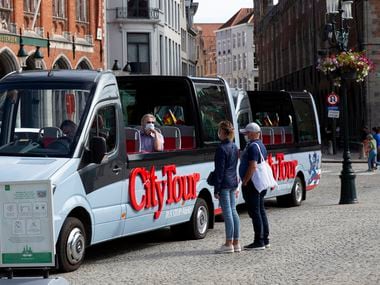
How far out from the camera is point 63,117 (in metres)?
12.4

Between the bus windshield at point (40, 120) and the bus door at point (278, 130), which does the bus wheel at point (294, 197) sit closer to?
the bus door at point (278, 130)

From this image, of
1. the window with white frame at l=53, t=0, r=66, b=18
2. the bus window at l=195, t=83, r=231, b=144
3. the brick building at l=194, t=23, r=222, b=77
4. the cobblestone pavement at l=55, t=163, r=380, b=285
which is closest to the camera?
the cobblestone pavement at l=55, t=163, r=380, b=285

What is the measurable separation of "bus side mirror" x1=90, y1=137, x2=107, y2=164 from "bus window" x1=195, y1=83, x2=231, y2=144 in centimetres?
380

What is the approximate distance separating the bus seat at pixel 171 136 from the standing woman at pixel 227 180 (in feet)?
7.22

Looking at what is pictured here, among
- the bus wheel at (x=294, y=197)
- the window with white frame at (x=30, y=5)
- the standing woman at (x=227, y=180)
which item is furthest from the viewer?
the window with white frame at (x=30, y=5)

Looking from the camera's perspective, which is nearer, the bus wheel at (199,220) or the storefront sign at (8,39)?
the bus wheel at (199,220)

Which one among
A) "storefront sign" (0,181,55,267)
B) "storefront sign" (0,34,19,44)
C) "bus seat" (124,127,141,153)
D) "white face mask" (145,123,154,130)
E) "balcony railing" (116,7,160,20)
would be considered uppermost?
"balcony railing" (116,7,160,20)

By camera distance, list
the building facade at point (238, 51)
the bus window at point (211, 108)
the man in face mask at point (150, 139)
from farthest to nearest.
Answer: the building facade at point (238, 51) < the bus window at point (211, 108) < the man in face mask at point (150, 139)

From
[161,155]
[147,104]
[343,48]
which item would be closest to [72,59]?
[343,48]

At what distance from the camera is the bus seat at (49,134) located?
12148 millimetres

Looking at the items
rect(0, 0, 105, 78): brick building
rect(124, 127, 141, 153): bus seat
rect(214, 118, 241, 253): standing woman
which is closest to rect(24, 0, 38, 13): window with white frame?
rect(0, 0, 105, 78): brick building

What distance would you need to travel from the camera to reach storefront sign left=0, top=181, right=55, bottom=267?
33.9ft

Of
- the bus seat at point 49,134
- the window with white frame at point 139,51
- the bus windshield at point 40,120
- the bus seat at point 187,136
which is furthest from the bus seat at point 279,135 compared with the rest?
the window with white frame at point 139,51

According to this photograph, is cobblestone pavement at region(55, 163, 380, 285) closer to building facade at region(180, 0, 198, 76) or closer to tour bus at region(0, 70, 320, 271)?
tour bus at region(0, 70, 320, 271)
